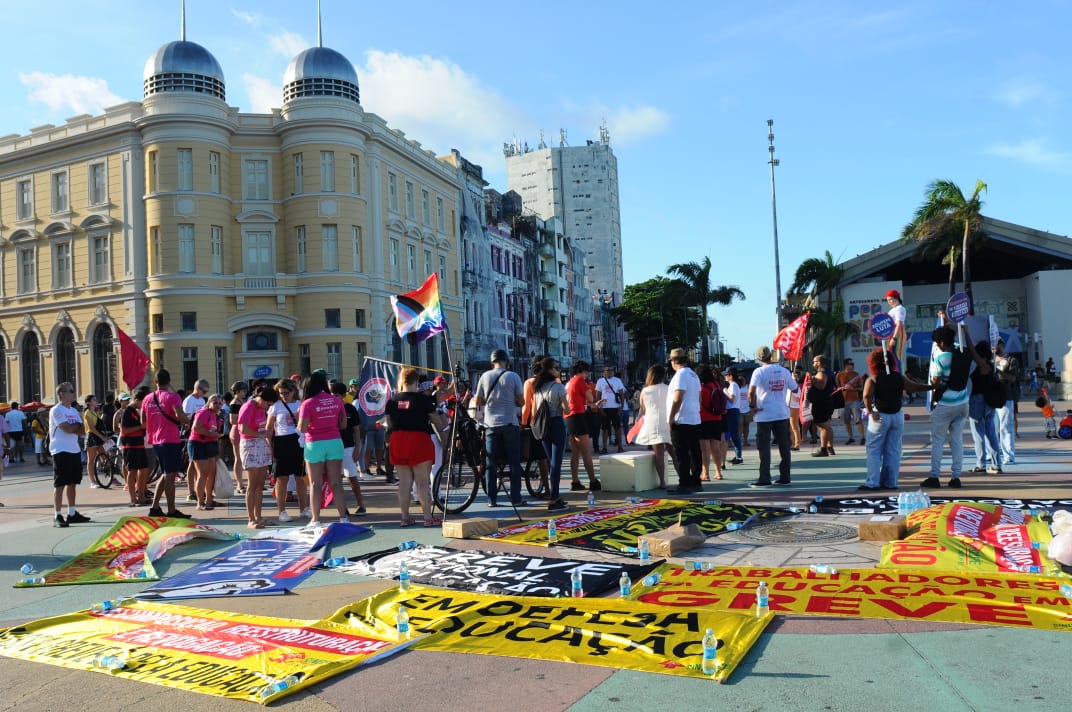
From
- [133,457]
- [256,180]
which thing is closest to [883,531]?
[133,457]

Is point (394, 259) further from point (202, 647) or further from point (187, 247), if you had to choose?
point (202, 647)

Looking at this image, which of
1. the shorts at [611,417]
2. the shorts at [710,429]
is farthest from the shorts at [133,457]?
the shorts at [611,417]

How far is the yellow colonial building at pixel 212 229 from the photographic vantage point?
128 feet

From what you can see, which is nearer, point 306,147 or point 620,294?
point 306,147

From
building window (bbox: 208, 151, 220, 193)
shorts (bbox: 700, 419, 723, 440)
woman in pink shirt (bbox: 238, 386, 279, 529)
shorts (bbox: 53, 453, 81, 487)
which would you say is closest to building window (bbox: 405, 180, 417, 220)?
building window (bbox: 208, 151, 220, 193)

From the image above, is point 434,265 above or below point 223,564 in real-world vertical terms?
above

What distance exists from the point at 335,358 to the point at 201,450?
2811 cm

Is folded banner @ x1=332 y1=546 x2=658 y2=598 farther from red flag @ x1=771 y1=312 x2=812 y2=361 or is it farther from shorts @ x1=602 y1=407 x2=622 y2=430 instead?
red flag @ x1=771 y1=312 x2=812 y2=361

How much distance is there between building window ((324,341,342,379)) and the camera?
39.8 meters

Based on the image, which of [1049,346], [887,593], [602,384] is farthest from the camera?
[1049,346]

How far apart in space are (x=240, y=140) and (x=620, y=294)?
→ 9325 cm

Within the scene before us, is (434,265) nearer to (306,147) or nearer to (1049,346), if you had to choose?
(306,147)

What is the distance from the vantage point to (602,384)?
18625 mm

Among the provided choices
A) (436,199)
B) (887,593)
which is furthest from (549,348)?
(887,593)
